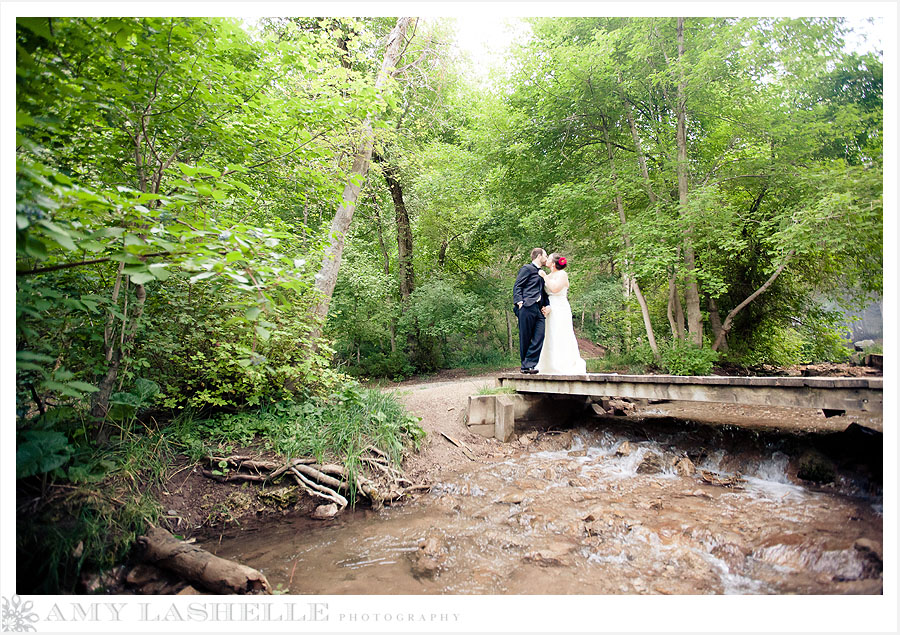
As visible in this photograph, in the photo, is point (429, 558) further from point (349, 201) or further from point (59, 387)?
point (349, 201)

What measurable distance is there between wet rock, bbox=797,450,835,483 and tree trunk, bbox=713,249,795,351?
2751 mm

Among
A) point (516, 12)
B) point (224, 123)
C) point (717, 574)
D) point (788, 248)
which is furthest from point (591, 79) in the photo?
point (717, 574)

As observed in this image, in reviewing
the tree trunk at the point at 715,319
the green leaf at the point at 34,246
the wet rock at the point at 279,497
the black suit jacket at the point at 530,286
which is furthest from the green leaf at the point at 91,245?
the tree trunk at the point at 715,319

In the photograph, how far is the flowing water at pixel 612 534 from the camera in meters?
2.66

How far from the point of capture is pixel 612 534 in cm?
330

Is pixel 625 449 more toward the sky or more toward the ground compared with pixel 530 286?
more toward the ground

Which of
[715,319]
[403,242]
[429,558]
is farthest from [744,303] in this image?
[403,242]

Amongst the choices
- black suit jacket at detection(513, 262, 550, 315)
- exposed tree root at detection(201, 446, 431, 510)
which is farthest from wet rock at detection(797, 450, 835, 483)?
exposed tree root at detection(201, 446, 431, 510)

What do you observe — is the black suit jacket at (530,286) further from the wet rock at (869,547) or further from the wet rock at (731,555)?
the wet rock at (869,547)

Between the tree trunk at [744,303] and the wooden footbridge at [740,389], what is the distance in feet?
8.40

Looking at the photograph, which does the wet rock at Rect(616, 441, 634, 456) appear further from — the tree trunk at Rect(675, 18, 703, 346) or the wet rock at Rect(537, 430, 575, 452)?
the tree trunk at Rect(675, 18, 703, 346)

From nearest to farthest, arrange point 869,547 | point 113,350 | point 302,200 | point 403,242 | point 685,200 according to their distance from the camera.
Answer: point 869,547, point 113,350, point 302,200, point 685,200, point 403,242

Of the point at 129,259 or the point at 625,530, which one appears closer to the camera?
the point at 129,259

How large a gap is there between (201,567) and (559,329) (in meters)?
5.48
